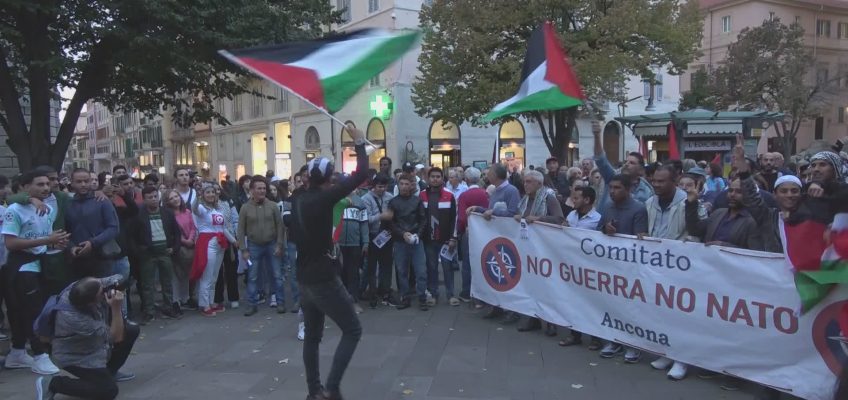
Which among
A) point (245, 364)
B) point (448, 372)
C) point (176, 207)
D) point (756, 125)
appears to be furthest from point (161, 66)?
point (756, 125)

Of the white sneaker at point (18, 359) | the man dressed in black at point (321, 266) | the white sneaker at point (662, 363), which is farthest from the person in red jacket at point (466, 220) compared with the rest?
the white sneaker at point (18, 359)

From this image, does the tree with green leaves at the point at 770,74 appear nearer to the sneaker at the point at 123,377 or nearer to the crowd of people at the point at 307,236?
the crowd of people at the point at 307,236

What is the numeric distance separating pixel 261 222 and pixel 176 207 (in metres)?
1.21

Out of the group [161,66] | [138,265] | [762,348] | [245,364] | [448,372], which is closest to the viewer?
[762,348]

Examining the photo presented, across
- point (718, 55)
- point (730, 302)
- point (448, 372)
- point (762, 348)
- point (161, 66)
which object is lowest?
point (448, 372)

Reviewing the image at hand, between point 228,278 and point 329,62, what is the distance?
4.81 meters

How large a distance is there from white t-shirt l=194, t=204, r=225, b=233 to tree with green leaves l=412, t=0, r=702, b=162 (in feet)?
43.7

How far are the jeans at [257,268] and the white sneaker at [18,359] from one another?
2728 millimetres

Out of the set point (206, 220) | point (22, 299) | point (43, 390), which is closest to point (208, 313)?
point (206, 220)

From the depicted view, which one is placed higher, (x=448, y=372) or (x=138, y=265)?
(x=138, y=265)

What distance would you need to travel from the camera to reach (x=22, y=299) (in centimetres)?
585

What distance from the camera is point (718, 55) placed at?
1941 inches

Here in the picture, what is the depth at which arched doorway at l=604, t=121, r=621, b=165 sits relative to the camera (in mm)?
38719

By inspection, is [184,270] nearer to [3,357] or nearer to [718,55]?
[3,357]
